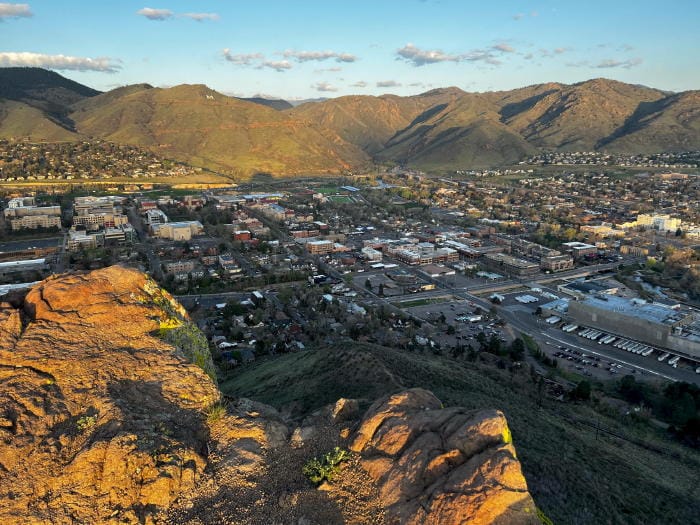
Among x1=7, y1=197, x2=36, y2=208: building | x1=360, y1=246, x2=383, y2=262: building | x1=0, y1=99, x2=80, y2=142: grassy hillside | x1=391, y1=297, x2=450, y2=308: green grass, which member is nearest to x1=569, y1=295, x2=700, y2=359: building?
x1=391, y1=297, x2=450, y2=308: green grass

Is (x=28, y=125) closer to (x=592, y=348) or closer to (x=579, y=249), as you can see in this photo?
(x=579, y=249)

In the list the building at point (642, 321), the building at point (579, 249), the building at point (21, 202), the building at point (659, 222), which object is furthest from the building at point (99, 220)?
the building at point (659, 222)

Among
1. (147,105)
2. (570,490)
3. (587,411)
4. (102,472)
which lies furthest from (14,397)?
(147,105)

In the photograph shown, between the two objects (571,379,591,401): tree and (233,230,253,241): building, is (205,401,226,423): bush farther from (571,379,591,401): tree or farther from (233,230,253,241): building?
(233,230,253,241): building

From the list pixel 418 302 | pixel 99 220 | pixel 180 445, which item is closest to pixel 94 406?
pixel 180 445

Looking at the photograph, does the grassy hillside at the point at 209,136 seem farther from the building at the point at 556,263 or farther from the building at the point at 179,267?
the building at the point at 556,263
